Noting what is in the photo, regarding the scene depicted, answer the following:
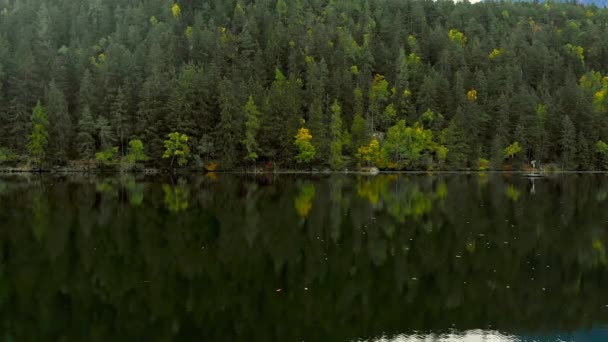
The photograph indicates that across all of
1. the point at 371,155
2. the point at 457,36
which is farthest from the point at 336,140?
the point at 457,36

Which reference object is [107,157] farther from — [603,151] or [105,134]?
[603,151]

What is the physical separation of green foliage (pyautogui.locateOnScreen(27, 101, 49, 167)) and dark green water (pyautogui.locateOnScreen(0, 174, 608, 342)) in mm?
63899

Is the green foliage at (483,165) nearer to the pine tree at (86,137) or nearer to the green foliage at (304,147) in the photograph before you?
the green foliage at (304,147)

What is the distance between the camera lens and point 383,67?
6230 inches

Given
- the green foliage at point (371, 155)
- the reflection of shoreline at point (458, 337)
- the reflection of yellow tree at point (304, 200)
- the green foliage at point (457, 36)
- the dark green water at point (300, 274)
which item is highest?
the green foliage at point (457, 36)

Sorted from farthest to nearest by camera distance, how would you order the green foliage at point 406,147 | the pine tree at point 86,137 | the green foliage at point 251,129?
the green foliage at point 406,147
the green foliage at point 251,129
the pine tree at point 86,137

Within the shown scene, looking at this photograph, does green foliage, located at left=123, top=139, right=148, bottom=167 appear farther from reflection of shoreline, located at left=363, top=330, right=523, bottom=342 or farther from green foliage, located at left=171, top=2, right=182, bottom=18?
reflection of shoreline, located at left=363, top=330, right=523, bottom=342

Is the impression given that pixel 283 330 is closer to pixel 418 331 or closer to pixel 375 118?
pixel 418 331

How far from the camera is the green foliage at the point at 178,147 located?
111225 mm

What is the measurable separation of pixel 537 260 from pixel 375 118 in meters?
109

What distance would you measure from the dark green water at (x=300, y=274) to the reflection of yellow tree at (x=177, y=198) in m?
1.93

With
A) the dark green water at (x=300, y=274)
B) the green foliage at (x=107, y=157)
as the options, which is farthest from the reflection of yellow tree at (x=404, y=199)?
the green foliage at (x=107, y=157)

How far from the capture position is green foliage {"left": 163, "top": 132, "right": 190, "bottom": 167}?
111 meters

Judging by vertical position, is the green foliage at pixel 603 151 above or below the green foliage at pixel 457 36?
below
